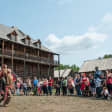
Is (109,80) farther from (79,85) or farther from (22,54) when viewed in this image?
(22,54)

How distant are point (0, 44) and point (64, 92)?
1860 cm

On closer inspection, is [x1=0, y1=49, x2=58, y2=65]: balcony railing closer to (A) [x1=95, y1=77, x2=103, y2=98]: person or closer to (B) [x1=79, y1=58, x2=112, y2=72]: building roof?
(B) [x1=79, y1=58, x2=112, y2=72]: building roof

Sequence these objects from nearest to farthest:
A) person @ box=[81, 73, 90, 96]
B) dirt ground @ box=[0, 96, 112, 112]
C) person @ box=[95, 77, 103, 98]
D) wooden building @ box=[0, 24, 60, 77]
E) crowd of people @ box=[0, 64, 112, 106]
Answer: dirt ground @ box=[0, 96, 112, 112], crowd of people @ box=[0, 64, 112, 106], person @ box=[95, 77, 103, 98], person @ box=[81, 73, 90, 96], wooden building @ box=[0, 24, 60, 77]

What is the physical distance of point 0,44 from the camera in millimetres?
30125

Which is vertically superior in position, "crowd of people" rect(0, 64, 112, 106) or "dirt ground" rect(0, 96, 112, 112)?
"crowd of people" rect(0, 64, 112, 106)

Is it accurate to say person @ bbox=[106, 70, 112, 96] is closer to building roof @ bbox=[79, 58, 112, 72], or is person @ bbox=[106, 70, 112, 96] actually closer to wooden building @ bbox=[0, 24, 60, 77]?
wooden building @ bbox=[0, 24, 60, 77]

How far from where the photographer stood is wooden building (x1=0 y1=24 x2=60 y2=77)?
29466mm

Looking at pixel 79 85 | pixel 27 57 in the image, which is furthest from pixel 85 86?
pixel 27 57

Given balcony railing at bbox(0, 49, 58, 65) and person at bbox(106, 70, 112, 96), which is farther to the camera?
balcony railing at bbox(0, 49, 58, 65)

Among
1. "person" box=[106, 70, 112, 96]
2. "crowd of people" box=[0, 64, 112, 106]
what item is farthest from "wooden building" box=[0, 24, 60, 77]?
"person" box=[106, 70, 112, 96]

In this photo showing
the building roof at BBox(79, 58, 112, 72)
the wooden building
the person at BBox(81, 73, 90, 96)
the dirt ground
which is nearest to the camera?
the dirt ground

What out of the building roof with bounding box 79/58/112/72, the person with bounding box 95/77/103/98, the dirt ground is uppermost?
the building roof with bounding box 79/58/112/72

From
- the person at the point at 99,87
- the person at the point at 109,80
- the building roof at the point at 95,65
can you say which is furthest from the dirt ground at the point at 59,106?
the building roof at the point at 95,65

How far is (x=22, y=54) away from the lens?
105 ft
